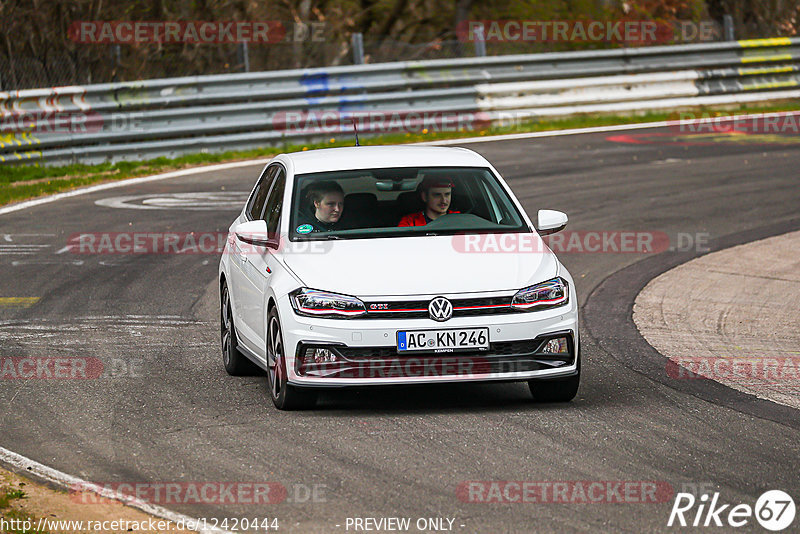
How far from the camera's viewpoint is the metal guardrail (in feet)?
66.1

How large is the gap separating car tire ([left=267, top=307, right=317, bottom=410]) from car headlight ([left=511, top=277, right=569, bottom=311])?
51.1 inches

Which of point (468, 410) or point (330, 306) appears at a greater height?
point (330, 306)

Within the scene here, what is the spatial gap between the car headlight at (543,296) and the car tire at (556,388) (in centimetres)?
35

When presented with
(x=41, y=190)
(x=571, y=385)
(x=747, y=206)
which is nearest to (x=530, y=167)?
(x=747, y=206)

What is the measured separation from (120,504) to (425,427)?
1.97 meters

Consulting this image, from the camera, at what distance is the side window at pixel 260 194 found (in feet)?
31.8

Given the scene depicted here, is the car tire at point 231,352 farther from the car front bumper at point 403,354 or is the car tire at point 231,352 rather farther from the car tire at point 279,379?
the car front bumper at point 403,354

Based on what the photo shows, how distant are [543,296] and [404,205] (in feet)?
4.75

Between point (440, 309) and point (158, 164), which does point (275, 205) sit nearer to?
point (440, 309)

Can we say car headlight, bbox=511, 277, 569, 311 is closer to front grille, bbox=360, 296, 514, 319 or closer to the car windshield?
front grille, bbox=360, 296, 514, 319

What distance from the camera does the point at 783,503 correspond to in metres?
6.05

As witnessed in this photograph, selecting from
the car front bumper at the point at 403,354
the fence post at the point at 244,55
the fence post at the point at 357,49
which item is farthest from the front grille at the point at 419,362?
the fence post at the point at 357,49

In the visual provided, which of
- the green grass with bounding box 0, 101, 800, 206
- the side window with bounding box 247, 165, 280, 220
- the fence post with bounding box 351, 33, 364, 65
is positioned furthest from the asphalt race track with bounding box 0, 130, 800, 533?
the fence post with bounding box 351, 33, 364, 65

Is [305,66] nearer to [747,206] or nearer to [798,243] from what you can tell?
[747,206]
